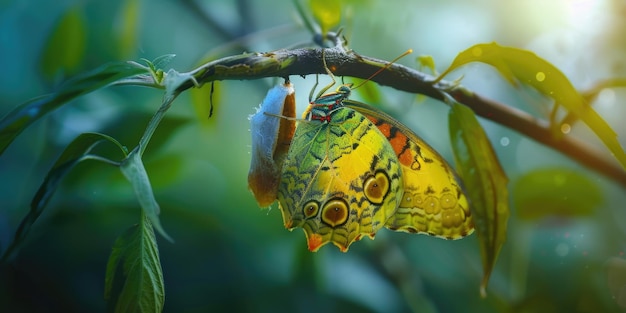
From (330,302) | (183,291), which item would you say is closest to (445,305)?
(330,302)

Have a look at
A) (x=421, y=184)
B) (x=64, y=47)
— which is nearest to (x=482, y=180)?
(x=421, y=184)

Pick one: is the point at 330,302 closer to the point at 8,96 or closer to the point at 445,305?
the point at 445,305

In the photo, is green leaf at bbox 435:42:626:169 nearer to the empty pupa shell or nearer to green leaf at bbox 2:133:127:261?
the empty pupa shell

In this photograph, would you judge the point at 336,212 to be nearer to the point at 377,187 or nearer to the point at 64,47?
the point at 377,187

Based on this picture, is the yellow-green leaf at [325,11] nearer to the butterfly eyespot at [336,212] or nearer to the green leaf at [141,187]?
the butterfly eyespot at [336,212]

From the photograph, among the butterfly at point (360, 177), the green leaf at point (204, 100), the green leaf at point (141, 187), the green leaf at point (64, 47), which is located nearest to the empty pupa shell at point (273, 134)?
the butterfly at point (360, 177)

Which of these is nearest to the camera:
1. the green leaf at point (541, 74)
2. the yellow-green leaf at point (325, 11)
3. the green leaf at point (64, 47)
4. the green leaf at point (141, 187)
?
the green leaf at point (141, 187)
